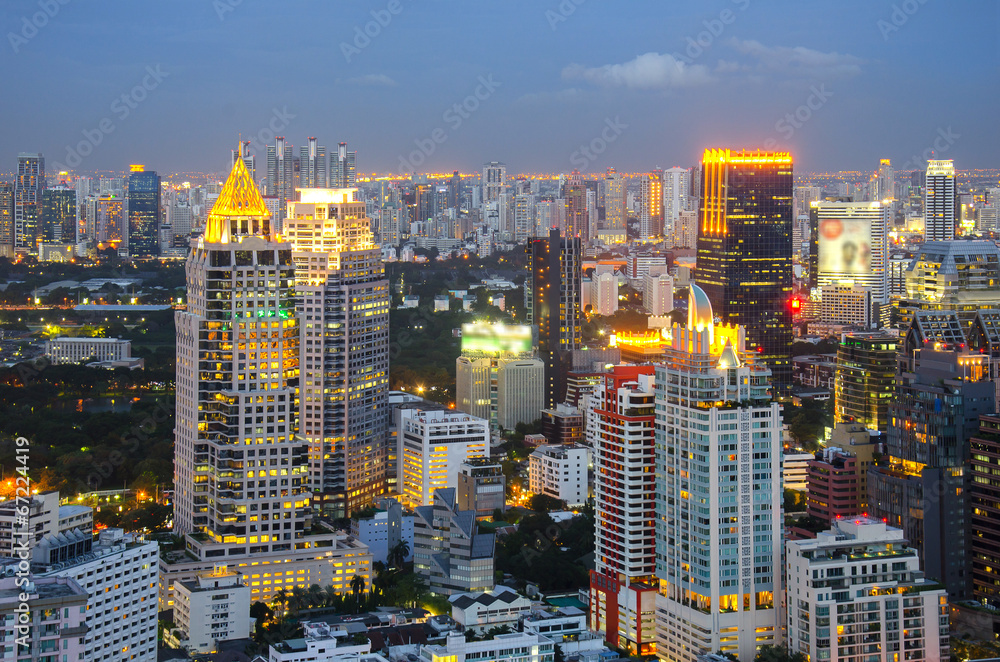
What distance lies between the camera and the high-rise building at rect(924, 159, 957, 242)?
49781 millimetres

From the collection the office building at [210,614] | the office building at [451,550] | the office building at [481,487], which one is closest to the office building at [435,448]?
the office building at [481,487]

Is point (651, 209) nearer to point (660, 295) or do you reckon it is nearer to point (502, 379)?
point (660, 295)

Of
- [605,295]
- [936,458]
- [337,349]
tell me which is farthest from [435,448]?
[605,295]

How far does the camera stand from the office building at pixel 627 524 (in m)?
18.5

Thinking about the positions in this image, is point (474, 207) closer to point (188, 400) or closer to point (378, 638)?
point (188, 400)

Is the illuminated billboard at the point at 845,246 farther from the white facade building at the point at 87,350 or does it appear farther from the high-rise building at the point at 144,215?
the high-rise building at the point at 144,215

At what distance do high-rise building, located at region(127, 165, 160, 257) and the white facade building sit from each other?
80.0 ft

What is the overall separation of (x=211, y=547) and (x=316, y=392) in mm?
5591

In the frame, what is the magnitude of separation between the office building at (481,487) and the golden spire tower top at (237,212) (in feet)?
17.2

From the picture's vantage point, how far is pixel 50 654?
43.9 feet

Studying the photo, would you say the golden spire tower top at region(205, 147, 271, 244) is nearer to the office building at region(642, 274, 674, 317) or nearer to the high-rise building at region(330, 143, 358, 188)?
the high-rise building at region(330, 143, 358, 188)

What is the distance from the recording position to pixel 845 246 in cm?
5350

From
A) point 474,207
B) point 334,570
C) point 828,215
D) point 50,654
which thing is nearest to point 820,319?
point 828,215

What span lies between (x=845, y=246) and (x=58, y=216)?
35077 mm
